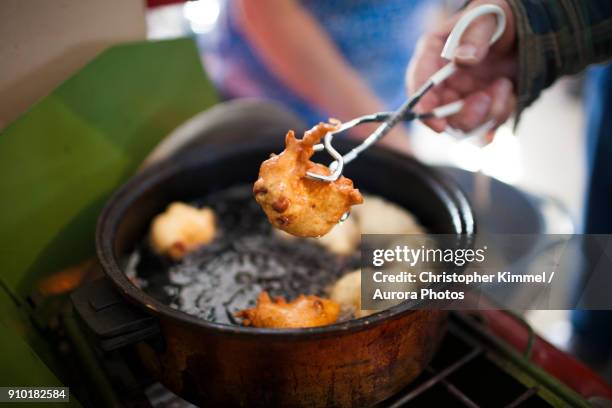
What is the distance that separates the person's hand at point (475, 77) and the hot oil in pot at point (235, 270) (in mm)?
795

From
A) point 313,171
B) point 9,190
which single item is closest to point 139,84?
point 9,190

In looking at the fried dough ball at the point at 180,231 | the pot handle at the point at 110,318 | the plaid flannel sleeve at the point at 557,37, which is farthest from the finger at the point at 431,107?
the pot handle at the point at 110,318

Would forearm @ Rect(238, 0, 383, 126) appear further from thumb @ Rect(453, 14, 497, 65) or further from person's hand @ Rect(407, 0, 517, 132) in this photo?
thumb @ Rect(453, 14, 497, 65)

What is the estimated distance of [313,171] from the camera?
62.9 inches

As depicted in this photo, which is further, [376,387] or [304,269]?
[304,269]

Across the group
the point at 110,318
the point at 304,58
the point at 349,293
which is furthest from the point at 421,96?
the point at 304,58

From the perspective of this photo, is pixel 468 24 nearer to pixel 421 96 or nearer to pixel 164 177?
pixel 421 96

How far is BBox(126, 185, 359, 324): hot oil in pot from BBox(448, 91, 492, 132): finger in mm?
763

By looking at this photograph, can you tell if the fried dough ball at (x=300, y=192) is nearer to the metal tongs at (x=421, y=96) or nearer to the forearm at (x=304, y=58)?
the metal tongs at (x=421, y=96)

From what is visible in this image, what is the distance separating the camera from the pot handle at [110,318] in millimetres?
1572

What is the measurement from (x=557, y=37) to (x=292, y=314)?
62.1 inches

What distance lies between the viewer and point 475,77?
2.36 metres

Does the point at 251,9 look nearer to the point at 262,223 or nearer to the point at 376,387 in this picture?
the point at 262,223

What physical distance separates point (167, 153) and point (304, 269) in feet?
2.93
